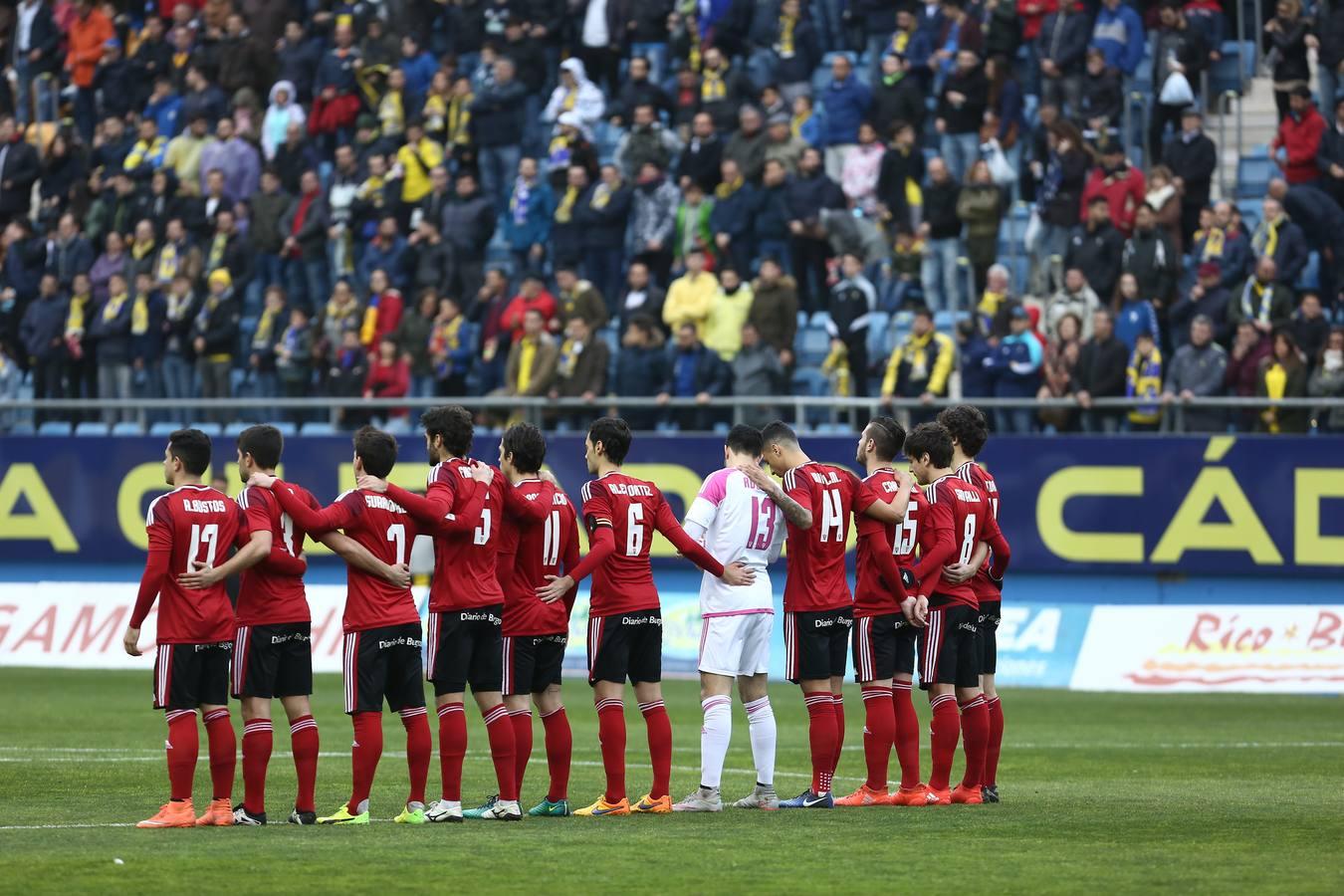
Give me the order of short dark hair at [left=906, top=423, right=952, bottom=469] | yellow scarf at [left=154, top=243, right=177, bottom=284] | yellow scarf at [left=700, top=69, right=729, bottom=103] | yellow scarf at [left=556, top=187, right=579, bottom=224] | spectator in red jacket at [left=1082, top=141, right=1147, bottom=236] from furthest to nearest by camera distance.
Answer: yellow scarf at [left=154, top=243, right=177, bottom=284] → yellow scarf at [left=700, top=69, right=729, bottom=103] → yellow scarf at [left=556, top=187, right=579, bottom=224] → spectator in red jacket at [left=1082, top=141, right=1147, bottom=236] → short dark hair at [left=906, top=423, right=952, bottom=469]

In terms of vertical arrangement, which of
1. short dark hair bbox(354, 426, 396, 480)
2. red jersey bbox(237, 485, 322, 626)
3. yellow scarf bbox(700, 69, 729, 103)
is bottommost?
red jersey bbox(237, 485, 322, 626)

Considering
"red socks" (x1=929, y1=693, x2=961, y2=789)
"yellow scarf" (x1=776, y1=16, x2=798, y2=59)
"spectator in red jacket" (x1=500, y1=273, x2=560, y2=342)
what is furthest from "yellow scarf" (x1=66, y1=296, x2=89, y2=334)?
"red socks" (x1=929, y1=693, x2=961, y2=789)

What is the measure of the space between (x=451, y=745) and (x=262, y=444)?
202 cm

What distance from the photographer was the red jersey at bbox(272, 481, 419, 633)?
1185 cm

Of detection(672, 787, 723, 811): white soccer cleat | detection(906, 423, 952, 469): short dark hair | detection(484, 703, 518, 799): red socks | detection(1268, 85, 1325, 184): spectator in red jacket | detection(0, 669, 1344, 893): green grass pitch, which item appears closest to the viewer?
detection(0, 669, 1344, 893): green grass pitch

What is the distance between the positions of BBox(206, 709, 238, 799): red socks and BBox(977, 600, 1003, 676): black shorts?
4.79 meters

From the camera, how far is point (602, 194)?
27.6 meters

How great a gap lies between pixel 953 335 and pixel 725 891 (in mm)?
16781

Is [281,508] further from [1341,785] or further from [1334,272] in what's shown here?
[1334,272]

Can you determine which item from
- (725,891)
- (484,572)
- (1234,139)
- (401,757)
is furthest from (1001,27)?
(725,891)

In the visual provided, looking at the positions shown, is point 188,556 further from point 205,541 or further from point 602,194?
point 602,194

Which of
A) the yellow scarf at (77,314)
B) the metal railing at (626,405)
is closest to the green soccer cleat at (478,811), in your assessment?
the metal railing at (626,405)

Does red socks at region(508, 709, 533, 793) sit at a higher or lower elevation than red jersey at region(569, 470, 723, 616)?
lower

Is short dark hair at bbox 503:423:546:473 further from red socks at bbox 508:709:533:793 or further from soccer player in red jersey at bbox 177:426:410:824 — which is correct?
red socks at bbox 508:709:533:793
